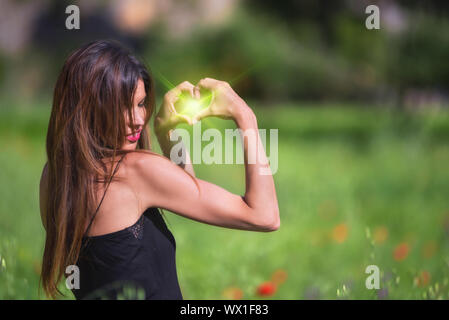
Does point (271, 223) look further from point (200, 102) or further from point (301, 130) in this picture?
point (301, 130)

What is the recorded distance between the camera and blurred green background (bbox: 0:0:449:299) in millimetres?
2850

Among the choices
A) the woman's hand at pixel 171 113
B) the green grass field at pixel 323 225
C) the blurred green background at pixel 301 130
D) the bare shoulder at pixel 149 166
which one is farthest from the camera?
the blurred green background at pixel 301 130

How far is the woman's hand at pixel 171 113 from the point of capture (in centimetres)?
131

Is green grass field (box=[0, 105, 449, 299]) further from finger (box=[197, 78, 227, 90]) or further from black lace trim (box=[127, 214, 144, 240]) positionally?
finger (box=[197, 78, 227, 90])

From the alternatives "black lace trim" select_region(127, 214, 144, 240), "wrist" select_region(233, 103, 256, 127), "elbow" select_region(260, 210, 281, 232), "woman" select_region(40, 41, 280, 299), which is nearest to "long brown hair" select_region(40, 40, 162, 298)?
"woman" select_region(40, 41, 280, 299)

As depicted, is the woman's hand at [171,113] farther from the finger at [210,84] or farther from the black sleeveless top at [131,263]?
the black sleeveless top at [131,263]

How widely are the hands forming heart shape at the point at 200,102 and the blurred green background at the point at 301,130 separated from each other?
0.17 metres

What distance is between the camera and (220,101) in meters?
1.28

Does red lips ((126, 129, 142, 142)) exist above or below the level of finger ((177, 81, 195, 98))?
below

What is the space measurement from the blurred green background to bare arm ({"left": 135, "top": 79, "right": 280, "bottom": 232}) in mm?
374

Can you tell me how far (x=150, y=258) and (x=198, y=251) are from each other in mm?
2074

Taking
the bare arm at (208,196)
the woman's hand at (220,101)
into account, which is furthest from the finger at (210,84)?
the bare arm at (208,196)

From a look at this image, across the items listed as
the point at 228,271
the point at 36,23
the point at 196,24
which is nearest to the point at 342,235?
the point at 228,271

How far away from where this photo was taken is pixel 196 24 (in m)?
8.91
